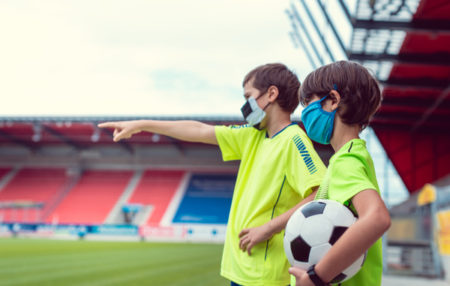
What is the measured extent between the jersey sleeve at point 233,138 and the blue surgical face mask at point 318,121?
0.80 meters

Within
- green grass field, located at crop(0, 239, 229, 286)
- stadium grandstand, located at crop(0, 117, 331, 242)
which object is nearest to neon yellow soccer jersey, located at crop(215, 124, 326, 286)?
green grass field, located at crop(0, 239, 229, 286)

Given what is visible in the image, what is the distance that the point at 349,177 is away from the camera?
1.35 m

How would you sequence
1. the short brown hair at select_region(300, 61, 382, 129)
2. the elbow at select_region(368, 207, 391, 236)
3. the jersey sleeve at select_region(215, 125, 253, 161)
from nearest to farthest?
the elbow at select_region(368, 207, 391, 236), the short brown hair at select_region(300, 61, 382, 129), the jersey sleeve at select_region(215, 125, 253, 161)

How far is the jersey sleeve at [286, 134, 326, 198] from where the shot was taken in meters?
1.87

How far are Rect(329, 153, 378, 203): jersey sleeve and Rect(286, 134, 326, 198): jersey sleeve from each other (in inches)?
17.0

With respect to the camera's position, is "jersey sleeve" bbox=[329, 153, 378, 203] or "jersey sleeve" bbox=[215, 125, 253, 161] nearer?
"jersey sleeve" bbox=[329, 153, 378, 203]

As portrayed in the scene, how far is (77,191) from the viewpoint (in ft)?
107

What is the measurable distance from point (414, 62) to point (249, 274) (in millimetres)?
12724

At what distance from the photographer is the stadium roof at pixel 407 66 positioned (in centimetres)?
1078

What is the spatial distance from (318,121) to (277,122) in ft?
2.19

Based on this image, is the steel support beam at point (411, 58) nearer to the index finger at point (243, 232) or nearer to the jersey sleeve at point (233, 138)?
the jersey sleeve at point (233, 138)

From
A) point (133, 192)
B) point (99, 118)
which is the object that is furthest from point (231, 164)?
point (99, 118)

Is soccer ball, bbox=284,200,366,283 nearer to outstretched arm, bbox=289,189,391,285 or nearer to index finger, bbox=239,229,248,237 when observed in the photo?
outstretched arm, bbox=289,189,391,285

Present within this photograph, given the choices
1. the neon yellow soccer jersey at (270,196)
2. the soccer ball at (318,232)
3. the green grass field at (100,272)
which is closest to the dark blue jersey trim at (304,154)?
the neon yellow soccer jersey at (270,196)
